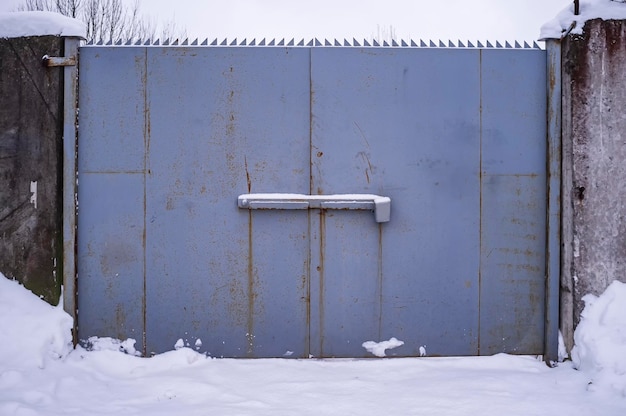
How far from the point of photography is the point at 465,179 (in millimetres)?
3779

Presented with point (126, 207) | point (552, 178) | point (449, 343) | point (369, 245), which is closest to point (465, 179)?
point (552, 178)

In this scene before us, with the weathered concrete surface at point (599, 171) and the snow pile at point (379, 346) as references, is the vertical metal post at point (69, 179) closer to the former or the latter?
the snow pile at point (379, 346)

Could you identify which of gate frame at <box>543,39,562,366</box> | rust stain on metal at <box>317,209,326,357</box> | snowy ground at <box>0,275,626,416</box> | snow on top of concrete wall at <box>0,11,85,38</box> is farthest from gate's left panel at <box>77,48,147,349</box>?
gate frame at <box>543,39,562,366</box>

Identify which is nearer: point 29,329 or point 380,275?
point 29,329

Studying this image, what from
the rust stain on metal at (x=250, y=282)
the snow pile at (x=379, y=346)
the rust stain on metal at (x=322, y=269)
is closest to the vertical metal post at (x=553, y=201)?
the snow pile at (x=379, y=346)

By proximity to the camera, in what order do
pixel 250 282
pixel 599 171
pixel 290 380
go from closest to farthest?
pixel 290 380, pixel 599 171, pixel 250 282

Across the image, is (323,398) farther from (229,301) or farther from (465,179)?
(465,179)

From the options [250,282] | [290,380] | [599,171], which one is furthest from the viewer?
[250,282]

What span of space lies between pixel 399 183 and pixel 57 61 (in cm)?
266

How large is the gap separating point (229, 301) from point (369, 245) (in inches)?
44.3

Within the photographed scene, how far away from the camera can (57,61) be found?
144 inches

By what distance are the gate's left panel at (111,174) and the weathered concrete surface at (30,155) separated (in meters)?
0.17

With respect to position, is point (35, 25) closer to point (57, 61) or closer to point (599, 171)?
point (57, 61)

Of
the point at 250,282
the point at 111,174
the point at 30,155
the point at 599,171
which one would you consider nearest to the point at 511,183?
the point at 599,171
